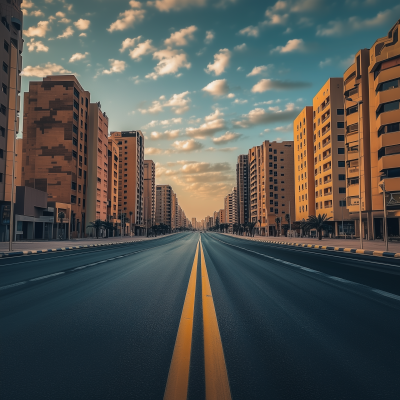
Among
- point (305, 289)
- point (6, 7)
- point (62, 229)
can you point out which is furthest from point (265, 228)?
point (305, 289)

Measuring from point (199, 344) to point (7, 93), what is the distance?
168ft

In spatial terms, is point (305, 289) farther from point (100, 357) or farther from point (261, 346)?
point (100, 357)

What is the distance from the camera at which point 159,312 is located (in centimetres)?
550

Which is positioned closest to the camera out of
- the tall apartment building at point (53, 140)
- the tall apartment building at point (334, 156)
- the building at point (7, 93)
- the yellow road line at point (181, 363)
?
the yellow road line at point (181, 363)

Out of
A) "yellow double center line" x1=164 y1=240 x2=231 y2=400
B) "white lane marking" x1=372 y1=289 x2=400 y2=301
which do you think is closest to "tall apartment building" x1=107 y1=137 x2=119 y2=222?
"white lane marking" x1=372 y1=289 x2=400 y2=301

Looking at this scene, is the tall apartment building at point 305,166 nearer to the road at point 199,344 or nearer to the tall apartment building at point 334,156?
the tall apartment building at point 334,156

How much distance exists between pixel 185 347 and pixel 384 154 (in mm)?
49589

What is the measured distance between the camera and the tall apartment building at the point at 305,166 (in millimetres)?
82688

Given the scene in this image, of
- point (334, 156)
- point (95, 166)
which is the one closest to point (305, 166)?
point (334, 156)

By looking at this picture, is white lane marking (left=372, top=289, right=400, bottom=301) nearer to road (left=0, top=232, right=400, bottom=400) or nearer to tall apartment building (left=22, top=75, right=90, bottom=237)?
road (left=0, top=232, right=400, bottom=400)

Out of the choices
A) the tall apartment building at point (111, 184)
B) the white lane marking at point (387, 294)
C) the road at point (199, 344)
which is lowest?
the white lane marking at point (387, 294)

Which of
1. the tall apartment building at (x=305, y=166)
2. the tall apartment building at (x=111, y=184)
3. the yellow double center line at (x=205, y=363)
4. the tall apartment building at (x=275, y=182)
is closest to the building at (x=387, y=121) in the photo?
the tall apartment building at (x=305, y=166)

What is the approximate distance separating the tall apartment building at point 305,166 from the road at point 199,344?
78.1 metres

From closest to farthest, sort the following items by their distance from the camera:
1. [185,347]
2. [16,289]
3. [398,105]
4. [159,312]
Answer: [185,347] → [159,312] → [16,289] → [398,105]
